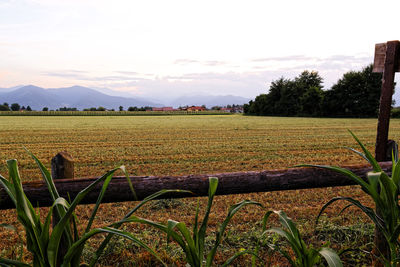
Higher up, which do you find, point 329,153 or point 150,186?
point 150,186

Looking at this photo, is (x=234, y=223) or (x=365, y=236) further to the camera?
(x=234, y=223)

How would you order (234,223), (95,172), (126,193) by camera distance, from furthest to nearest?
(95,172)
(234,223)
(126,193)

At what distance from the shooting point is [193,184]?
8.38 ft

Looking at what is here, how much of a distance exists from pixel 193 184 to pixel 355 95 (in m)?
62.4

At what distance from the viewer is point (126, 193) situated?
7.99 feet

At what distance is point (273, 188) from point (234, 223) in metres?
1.89

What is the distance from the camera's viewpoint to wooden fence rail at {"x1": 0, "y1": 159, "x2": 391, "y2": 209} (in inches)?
90.7

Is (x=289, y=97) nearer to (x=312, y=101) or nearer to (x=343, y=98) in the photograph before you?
(x=312, y=101)

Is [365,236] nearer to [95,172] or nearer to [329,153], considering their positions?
[95,172]

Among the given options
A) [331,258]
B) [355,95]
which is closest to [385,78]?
[331,258]

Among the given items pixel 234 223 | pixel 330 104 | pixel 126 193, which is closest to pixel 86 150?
pixel 234 223

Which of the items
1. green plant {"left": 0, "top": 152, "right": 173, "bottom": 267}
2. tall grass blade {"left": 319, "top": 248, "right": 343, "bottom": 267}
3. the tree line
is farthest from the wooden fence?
the tree line

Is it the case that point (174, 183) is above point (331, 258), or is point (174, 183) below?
above

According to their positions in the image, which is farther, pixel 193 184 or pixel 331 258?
pixel 193 184
